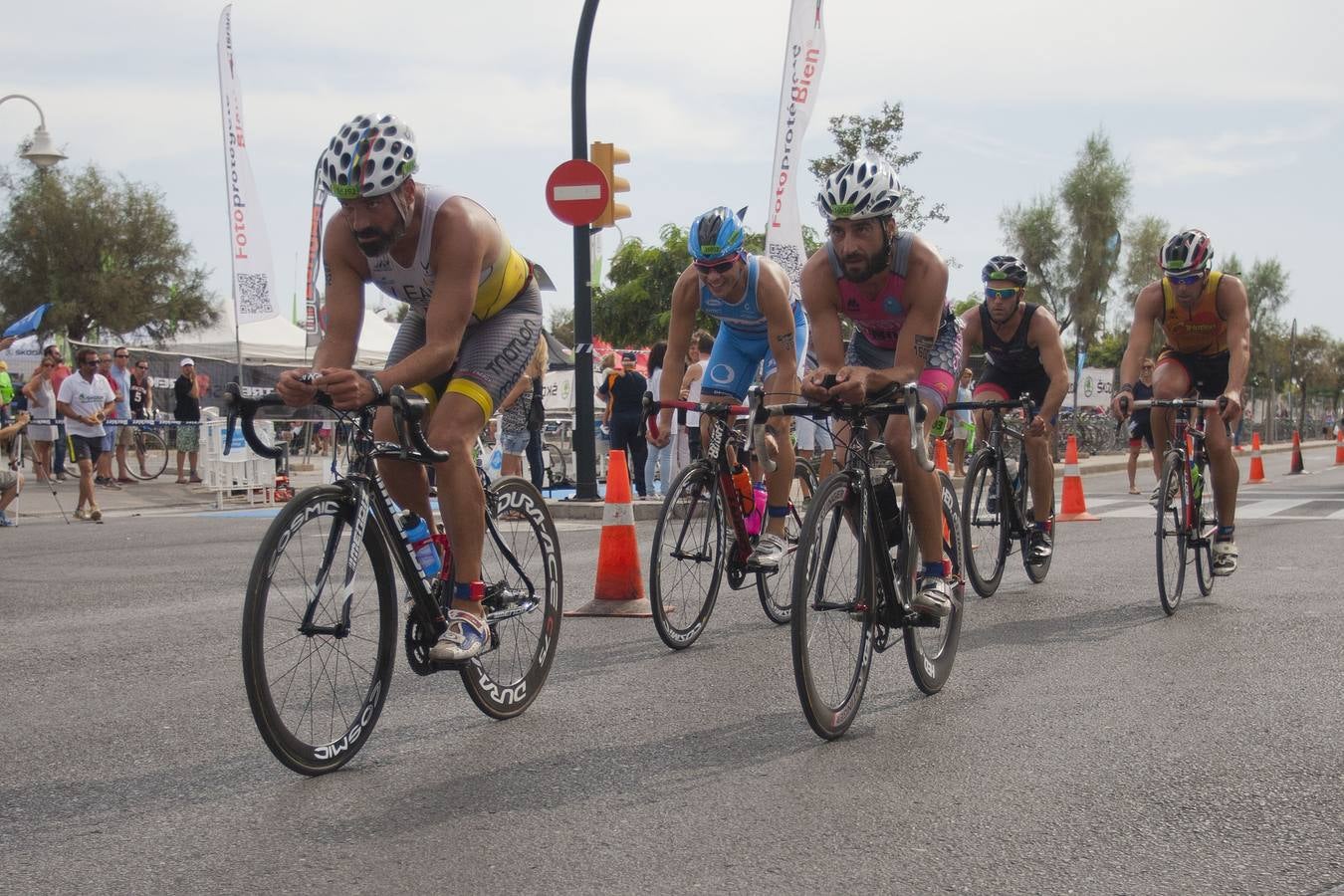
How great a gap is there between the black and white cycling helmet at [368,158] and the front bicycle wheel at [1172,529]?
5062 mm

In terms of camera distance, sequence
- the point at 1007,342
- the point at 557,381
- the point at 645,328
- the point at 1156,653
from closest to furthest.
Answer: the point at 1156,653, the point at 1007,342, the point at 557,381, the point at 645,328

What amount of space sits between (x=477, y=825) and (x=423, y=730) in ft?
4.04

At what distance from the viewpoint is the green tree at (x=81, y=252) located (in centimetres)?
4384

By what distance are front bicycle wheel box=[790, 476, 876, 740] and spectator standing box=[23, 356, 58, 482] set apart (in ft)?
44.9

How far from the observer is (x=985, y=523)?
8.78m

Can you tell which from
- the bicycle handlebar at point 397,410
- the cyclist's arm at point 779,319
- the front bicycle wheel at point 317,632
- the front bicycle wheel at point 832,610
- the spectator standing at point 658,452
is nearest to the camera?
the front bicycle wheel at point 317,632

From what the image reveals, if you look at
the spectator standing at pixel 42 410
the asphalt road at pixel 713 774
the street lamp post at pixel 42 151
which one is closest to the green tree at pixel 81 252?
the street lamp post at pixel 42 151

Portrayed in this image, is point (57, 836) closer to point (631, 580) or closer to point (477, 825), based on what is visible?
point (477, 825)

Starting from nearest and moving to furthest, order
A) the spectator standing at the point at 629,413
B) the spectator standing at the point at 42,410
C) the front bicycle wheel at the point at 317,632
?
the front bicycle wheel at the point at 317,632
the spectator standing at the point at 42,410
the spectator standing at the point at 629,413

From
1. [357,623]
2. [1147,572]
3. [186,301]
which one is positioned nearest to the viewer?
[357,623]

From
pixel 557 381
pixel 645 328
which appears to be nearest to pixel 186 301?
pixel 645 328

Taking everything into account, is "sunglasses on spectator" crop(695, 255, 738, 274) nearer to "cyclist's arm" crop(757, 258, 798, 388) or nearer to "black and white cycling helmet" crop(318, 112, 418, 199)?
"cyclist's arm" crop(757, 258, 798, 388)

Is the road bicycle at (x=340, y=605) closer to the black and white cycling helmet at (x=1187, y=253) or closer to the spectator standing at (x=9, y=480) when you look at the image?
the black and white cycling helmet at (x=1187, y=253)

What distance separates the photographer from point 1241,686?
228 inches
